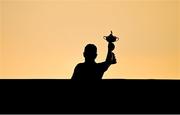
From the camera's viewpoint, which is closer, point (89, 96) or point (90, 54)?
point (89, 96)

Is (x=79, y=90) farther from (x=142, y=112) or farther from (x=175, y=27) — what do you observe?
(x=175, y=27)

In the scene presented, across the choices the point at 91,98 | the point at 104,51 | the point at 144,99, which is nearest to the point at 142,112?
the point at 144,99

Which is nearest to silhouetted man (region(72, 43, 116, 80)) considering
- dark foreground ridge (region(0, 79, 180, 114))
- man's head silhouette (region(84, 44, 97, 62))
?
man's head silhouette (region(84, 44, 97, 62))

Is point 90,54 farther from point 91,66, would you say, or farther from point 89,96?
point 89,96

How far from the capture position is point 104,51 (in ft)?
15.8

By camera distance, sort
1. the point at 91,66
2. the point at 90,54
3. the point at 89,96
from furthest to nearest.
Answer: the point at 90,54 < the point at 91,66 < the point at 89,96

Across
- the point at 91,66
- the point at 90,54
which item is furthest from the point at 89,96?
the point at 90,54

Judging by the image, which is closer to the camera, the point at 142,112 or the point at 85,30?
the point at 142,112

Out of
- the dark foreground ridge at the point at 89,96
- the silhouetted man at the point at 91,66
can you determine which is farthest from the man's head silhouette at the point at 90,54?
the dark foreground ridge at the point at 89,96

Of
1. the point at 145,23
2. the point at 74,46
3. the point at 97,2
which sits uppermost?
the point at 97,2

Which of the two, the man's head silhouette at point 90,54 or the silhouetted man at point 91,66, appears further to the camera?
the man's head silhouette at point 90,54

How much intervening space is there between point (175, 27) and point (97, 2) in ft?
4.19

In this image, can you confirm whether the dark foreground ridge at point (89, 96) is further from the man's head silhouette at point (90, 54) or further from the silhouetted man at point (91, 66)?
the man's head silhouette at point (90, 54)

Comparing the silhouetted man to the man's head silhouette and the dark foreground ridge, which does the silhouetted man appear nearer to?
the man's head silhouette
